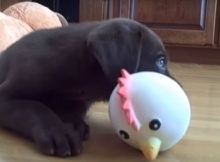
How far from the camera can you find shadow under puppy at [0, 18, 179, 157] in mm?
930

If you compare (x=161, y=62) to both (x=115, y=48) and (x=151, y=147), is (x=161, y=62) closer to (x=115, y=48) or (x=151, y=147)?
(x=115, y=48)

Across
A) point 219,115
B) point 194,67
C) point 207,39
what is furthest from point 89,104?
point 207,39

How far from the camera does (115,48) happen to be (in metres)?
0.94

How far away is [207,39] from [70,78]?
2168 mm

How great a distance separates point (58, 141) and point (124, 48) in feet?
0.77

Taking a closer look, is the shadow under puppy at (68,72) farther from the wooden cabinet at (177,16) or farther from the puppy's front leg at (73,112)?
the wooden cabinet at (177,16)

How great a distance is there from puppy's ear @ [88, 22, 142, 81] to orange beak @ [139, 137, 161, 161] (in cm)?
16

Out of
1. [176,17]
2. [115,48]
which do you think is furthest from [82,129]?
[176,17]

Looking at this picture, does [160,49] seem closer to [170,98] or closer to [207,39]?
[170,98]

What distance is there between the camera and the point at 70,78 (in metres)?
1.00

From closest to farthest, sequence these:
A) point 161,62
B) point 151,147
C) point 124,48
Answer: point 151,147
point 124,48
point 161,62

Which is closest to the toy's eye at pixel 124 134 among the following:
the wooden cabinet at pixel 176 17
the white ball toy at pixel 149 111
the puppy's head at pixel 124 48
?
the white ball toy at pixel 149 111

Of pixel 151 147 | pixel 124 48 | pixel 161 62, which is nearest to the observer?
pixel 151 147

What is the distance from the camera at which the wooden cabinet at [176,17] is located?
3.03 m
